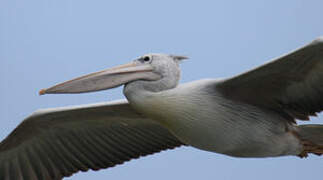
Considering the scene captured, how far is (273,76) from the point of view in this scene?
5.51 meters

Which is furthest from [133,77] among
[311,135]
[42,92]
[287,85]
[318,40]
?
[311,135]

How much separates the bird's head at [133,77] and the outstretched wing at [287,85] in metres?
0.45

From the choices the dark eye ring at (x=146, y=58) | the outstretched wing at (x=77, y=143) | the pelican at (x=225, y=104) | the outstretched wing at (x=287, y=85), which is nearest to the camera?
the outstretched wing at (x=287, y=85)

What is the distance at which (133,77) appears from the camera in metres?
5.51

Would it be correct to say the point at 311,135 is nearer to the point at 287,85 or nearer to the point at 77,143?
the point at 287,85

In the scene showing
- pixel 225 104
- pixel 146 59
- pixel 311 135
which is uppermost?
pixel 146 59

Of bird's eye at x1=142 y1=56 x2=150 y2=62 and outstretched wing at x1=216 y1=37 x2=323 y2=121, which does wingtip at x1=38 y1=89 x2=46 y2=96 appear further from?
outstretched wing at x1=216 y1=37 x2=323 y2=121

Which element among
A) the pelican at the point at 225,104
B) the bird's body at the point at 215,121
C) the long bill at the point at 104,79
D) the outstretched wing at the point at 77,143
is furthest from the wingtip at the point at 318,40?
the outstretched wing at the point at 77,143

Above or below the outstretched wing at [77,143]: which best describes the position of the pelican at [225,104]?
above

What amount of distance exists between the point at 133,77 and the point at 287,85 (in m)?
1.33

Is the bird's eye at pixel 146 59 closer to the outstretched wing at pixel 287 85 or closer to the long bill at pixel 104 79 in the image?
the long bill at pixel 104 79

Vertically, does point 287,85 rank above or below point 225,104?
above

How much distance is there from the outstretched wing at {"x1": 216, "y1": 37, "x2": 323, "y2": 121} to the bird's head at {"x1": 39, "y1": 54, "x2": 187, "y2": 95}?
445 mm

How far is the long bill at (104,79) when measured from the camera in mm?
5504
